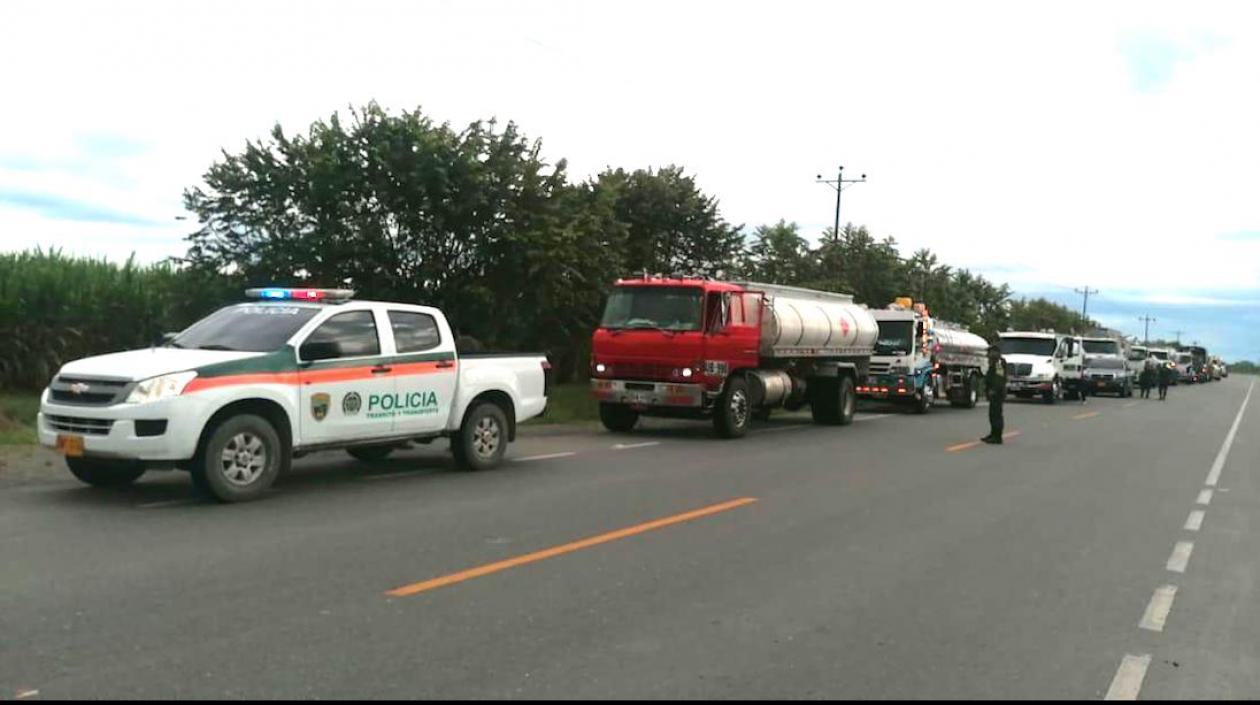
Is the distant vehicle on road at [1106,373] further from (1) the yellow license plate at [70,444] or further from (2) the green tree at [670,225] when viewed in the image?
(1) the yellow license plate at [70,444]

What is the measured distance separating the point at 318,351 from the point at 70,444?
223 centimetres

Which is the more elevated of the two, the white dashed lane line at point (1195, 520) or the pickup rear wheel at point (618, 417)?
the pickup rear wheel at point (618, 417)

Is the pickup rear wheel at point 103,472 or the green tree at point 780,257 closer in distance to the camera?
the pickup rear wheel at point 103,472

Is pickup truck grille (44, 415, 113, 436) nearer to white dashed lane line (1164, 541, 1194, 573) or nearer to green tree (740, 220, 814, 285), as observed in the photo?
white dashed lane line (1164, 541, 1194, 573)

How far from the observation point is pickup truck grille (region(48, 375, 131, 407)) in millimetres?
8938

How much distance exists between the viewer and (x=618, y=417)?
724 inches

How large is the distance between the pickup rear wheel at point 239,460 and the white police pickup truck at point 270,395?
0.01 meters

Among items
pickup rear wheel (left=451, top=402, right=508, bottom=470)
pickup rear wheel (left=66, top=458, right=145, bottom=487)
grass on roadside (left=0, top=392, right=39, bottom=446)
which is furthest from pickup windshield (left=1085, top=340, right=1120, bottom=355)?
pickup rear wheel (left=66, top=458, right=145, bottom=487)

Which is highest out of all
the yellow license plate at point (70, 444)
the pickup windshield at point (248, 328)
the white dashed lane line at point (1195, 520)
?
the pickup windshield at point (248, 328)

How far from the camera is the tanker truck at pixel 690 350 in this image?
17109 mm

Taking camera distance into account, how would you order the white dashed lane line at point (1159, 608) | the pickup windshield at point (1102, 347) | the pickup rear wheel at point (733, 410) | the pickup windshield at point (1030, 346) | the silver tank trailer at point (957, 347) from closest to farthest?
the white dashed lane line at point (1159, 608)
the pickup rear wheel at point (733, 410)
the silver tank trailer at point (957, 347)
the pickup windshield at point (1030, 346)
the pickup windshield at point (1102, 347)

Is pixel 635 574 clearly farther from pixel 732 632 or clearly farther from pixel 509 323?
pixel 509 323

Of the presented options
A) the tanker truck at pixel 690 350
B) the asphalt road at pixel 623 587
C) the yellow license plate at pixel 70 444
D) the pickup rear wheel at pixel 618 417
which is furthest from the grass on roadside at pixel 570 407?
the yellow license plate at pixel 70 444

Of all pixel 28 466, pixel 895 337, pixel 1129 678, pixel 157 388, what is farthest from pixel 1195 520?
pixel 895 337
